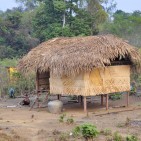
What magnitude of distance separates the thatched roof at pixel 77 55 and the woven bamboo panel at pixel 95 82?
0.44 m

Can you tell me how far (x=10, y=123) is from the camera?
14.9 meters

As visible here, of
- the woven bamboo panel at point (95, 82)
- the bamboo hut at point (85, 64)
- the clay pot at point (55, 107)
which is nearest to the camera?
the bamboo hut at point (85, 64)

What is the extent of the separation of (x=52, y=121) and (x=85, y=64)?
3.02m

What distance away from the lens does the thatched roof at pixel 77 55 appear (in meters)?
17.1

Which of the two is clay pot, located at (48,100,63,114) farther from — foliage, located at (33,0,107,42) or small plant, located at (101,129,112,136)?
foliage, located at (33,0,107,42)

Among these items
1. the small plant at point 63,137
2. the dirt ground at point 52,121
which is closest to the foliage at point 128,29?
the dirt ground at point 52,121

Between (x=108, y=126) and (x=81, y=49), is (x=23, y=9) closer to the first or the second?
(x=81, y=49)

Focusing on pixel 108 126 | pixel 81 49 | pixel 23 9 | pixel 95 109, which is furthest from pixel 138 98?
pixel 23 9

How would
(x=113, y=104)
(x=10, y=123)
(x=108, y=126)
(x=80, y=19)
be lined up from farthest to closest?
(x=80, y=19), (x=113, y=104), (x=10, y=123), (x=108, y=126)

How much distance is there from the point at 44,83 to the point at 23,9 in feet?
138

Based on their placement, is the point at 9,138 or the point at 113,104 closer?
the point at 9,138

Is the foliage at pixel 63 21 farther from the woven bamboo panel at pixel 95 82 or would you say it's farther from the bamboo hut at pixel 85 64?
the woven bamboo panel at pixel 95 82

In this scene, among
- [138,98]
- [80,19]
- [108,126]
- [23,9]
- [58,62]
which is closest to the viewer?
[108,126]

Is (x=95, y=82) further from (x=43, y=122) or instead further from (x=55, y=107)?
(x=43, y=122)
